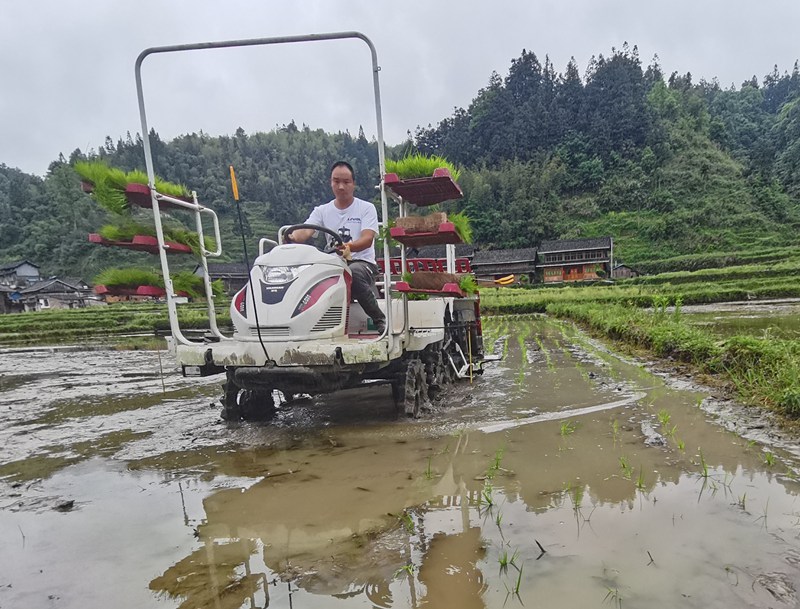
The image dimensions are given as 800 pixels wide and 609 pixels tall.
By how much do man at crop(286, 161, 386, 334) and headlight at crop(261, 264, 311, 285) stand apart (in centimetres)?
45

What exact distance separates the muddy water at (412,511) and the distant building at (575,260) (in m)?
51.8

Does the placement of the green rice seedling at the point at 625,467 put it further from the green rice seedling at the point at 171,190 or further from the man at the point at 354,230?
the green rice seedling at the point at 171,190

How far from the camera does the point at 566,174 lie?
261ft

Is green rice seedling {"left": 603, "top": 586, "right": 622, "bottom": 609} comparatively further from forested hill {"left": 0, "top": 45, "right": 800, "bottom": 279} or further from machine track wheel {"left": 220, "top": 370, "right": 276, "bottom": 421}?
forested hill {"left": 0, "top": 45, "right": 800, "bottom": 279}

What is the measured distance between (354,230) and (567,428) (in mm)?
2773

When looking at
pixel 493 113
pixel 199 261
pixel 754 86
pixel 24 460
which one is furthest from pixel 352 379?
pixel 754 86

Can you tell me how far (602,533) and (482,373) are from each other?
5.07 meters

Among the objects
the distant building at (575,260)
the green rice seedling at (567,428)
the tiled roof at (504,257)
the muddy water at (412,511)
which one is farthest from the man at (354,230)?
the tiled roof at (504,257)

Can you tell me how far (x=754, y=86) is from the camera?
374 ft

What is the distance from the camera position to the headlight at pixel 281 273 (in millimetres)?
3977

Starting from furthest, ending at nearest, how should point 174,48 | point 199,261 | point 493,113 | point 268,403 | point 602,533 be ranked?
point 493,113 < point 268,403 < point 199,261 < point 174,48 < point 602,533

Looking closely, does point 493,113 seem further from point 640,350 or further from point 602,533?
point 602,533

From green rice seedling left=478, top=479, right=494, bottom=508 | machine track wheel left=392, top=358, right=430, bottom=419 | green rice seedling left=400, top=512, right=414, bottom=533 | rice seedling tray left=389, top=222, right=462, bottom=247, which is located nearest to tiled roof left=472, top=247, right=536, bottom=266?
machine track wheel left=392, top=358, right=430, bottom=419

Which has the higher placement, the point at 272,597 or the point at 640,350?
the point at 272,597
